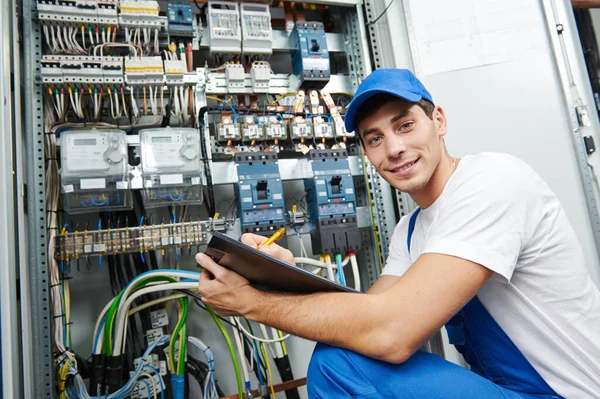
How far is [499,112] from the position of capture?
173 centimetres

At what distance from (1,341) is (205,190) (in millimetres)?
957

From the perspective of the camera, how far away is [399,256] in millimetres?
1351

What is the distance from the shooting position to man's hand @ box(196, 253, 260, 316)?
0.93m

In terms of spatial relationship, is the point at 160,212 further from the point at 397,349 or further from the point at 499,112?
the point at 499,112

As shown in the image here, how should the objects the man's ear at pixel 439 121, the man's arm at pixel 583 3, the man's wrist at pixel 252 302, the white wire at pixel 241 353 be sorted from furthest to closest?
the man's arm at pixel 583 3 → the white wire at pixel 241 353 → the man's ear at pixel 439 121 → the man's wrist at pixel 252 302

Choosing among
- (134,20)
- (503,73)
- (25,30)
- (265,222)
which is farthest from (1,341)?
(503,73)

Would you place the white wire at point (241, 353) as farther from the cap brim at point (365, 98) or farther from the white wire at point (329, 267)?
the cap brim at point (365, 98)

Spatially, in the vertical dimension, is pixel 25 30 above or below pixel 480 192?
above

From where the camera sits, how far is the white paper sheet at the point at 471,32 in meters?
1.79

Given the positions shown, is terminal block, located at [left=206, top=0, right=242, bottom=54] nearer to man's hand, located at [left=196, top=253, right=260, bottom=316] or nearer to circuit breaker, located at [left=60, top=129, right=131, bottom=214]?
circuit breaker, located at [left=60, top=129, right=131, bottom=214]

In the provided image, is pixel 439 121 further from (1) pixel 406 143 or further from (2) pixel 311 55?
(2) pixel 311 55

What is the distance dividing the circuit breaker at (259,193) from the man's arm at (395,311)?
2.49ft

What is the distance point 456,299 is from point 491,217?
0.20 meters

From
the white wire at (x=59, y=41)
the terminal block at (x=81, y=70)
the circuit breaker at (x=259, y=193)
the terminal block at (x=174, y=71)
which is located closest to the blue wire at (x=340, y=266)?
the circuit breaker at (x=259, y=193)
